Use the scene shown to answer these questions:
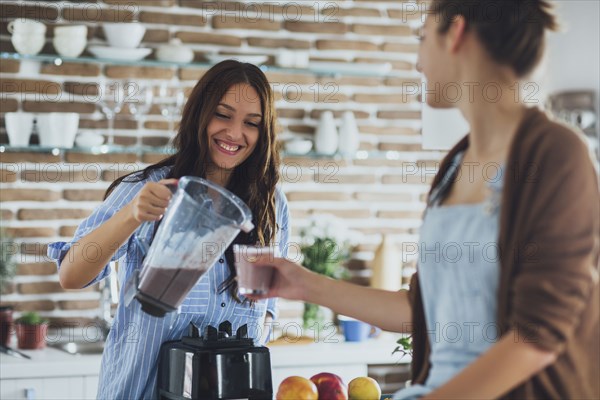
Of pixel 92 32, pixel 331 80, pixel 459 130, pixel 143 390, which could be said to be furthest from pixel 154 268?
pixel 331 80

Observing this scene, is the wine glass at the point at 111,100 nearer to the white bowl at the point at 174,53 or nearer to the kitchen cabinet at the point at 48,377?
the white bowl at the point at 174,53

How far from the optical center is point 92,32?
13.1 feet

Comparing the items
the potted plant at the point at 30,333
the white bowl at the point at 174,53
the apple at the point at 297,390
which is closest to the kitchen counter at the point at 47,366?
the potted plant at the point at 30,333

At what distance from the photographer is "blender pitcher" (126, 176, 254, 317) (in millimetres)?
1862

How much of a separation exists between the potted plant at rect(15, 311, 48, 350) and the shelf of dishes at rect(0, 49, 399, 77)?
116 centimetres

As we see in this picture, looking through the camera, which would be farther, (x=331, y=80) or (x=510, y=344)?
(x=331, y=80)

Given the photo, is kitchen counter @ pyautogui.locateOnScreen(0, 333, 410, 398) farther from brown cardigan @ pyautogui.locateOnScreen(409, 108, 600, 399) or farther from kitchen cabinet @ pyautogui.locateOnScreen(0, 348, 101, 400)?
brown cardigan @ pyautogui.locateOnScreen(409, 108, 600, 399)

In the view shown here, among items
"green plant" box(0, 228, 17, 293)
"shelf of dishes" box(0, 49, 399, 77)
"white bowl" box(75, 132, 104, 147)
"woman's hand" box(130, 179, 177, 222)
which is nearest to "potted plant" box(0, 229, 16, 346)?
"green plant" box(0, 228, 17, 293)

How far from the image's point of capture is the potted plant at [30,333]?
3.67 m

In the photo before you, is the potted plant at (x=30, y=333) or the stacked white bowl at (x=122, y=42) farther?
the stacked white bowl at (x=122, y=42)

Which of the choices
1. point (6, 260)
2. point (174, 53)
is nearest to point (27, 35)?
point (174, 53)

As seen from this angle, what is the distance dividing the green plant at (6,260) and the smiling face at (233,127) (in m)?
1.63

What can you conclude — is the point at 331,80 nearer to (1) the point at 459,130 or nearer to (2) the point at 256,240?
(1) the point at 459,130

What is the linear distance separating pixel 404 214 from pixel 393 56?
0.83 meters
